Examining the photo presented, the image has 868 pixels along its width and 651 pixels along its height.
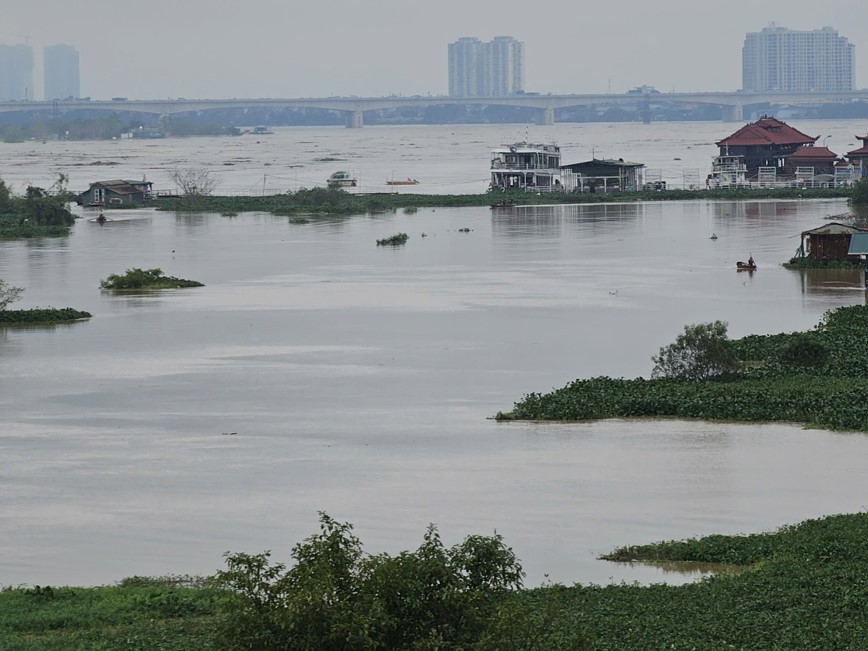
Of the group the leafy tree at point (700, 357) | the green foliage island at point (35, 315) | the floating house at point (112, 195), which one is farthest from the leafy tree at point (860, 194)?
the leafy tree at point (700, 357)

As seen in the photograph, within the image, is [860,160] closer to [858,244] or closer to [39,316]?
[858,244]

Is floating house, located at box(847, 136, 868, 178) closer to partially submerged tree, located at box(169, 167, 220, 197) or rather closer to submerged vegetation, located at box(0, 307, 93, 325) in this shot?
partially submerged tree, located at box(169, 167, 220, 197)

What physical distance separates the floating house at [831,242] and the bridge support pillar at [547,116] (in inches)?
4297

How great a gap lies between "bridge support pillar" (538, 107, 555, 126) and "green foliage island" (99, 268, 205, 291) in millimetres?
111314

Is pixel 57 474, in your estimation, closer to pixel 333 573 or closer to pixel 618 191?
pixel 333 573

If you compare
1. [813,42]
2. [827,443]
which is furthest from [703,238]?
[813,42]

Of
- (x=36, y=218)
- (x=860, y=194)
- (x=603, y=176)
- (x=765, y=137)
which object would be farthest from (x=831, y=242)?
(x=765, y=137)

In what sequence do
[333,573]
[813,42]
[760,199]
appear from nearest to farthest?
[333,573], [760,199], [813,42]

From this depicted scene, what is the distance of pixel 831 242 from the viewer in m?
33.3

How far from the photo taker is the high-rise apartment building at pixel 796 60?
180 meters

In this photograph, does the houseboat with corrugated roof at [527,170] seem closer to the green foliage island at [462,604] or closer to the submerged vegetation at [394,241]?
the submerged vegetation at [394,241]

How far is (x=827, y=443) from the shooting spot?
1652 cm

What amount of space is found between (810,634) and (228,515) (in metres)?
6.11

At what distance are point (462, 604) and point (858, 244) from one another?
25.9 meters
